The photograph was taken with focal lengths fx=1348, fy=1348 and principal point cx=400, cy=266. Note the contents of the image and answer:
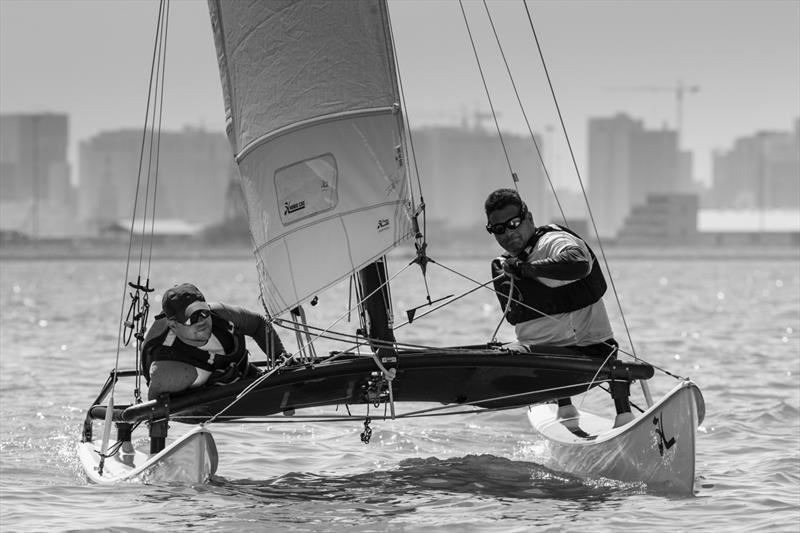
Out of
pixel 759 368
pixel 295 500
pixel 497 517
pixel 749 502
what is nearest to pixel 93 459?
pixel 295 500

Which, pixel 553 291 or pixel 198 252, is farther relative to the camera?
pixel 198 252

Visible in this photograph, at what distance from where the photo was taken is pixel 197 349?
25.4 feet

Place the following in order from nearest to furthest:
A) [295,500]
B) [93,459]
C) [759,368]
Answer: [295,500], [93,459], [759,368]

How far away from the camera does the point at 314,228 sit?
7723mm

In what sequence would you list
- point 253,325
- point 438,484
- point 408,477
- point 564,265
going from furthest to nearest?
point 408,477 < point 253,325 < point 438,484 < point 564,265

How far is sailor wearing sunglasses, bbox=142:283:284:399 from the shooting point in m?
7.51

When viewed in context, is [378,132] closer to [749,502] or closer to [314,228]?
[314,228]

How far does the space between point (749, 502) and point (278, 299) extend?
2.87m

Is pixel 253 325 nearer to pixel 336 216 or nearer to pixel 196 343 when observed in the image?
pixel 196 343

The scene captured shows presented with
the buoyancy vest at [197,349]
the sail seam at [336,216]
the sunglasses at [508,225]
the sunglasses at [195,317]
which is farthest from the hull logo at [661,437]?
the sunglasses at [195,317]

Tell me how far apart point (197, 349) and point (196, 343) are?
2.6 inches

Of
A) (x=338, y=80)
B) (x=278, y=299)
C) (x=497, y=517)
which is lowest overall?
(x=497, y=517)

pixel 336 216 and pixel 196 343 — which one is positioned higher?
pixel 336 216

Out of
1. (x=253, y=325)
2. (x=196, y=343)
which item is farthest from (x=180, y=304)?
(x=253, y=325)
